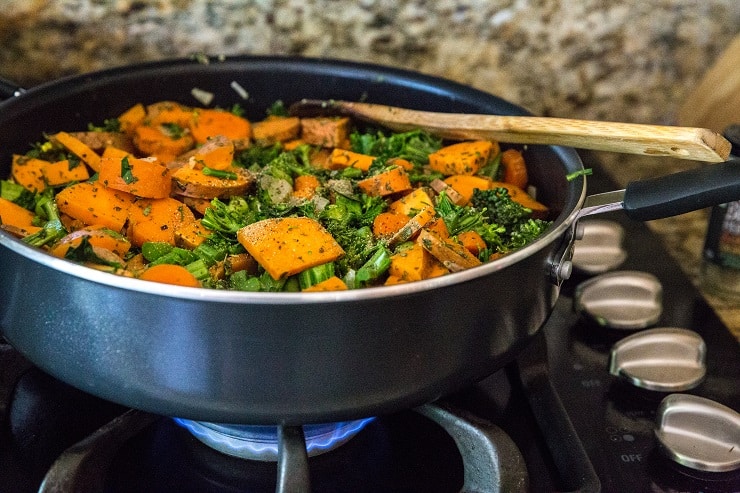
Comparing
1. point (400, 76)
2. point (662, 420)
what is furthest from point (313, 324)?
point (400, 76)

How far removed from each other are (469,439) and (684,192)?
40cm

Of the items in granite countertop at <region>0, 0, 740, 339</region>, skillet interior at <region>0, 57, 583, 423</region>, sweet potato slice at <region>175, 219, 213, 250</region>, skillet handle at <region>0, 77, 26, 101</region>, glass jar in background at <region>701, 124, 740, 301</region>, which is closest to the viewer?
skillet interior at <region>0, 57, 583, 423</region>

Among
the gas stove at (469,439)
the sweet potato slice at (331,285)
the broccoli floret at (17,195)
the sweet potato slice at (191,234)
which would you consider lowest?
the gas stove at (469,439)

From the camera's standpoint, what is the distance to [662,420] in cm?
104

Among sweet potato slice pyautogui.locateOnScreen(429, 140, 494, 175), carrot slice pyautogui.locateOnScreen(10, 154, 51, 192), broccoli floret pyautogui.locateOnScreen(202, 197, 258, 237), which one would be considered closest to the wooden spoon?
sweet potato slice pyautogui.locateOnScreen(429, 140, 494, 175)

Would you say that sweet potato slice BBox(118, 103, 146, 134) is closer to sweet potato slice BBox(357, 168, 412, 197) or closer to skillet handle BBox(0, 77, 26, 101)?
skillet handle BBox(0, 77, 26, 101)

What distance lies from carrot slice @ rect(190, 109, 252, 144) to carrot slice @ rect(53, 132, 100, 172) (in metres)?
0.18

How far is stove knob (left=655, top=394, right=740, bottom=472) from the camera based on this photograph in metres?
0.98

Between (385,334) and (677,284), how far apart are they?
0.81 m

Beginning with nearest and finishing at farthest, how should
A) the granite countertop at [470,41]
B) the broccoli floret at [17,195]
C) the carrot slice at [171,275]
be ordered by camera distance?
the carrot slice at [171,275] → the broccoli floret at [17,195] → the granite countertop at [470,41]

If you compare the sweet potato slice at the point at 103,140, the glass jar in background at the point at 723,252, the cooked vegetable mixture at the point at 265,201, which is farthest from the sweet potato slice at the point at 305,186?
the glass jar in background at the point at 723,252

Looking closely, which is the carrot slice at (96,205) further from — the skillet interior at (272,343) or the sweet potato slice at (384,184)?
the sweet potato slice at (384,184)

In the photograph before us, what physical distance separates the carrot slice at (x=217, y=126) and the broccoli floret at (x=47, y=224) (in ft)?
0.93

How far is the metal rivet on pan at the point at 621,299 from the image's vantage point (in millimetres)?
1274
